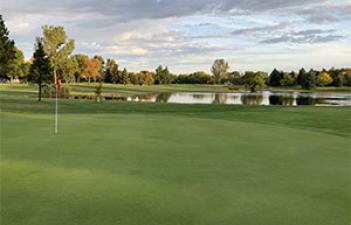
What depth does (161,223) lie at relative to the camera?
396cm

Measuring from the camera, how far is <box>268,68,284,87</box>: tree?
393ft

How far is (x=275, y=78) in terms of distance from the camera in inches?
4754

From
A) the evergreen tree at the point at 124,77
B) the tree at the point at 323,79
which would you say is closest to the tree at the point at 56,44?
the evergreen tree at the point at 124,77

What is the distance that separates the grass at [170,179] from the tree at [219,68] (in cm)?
14967

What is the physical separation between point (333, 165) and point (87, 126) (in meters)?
7.32

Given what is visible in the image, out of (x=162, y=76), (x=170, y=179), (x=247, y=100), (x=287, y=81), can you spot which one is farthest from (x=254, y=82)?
(x=170, y=179)

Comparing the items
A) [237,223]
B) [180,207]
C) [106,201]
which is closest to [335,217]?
[237,223]

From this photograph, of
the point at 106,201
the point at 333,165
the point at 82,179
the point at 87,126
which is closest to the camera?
the point at 106,201

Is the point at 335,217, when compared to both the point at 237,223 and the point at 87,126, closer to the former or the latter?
the point at 237,223

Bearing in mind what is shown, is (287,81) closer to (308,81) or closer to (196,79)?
(308,81)

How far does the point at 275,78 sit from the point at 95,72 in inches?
2195

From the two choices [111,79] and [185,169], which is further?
[111,79]

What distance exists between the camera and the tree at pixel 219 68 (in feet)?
520

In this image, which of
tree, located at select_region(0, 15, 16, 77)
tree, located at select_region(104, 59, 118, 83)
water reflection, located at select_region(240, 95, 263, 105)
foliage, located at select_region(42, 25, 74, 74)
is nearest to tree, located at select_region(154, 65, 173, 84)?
tree, located at select_region(104, 59, 118, 83)
